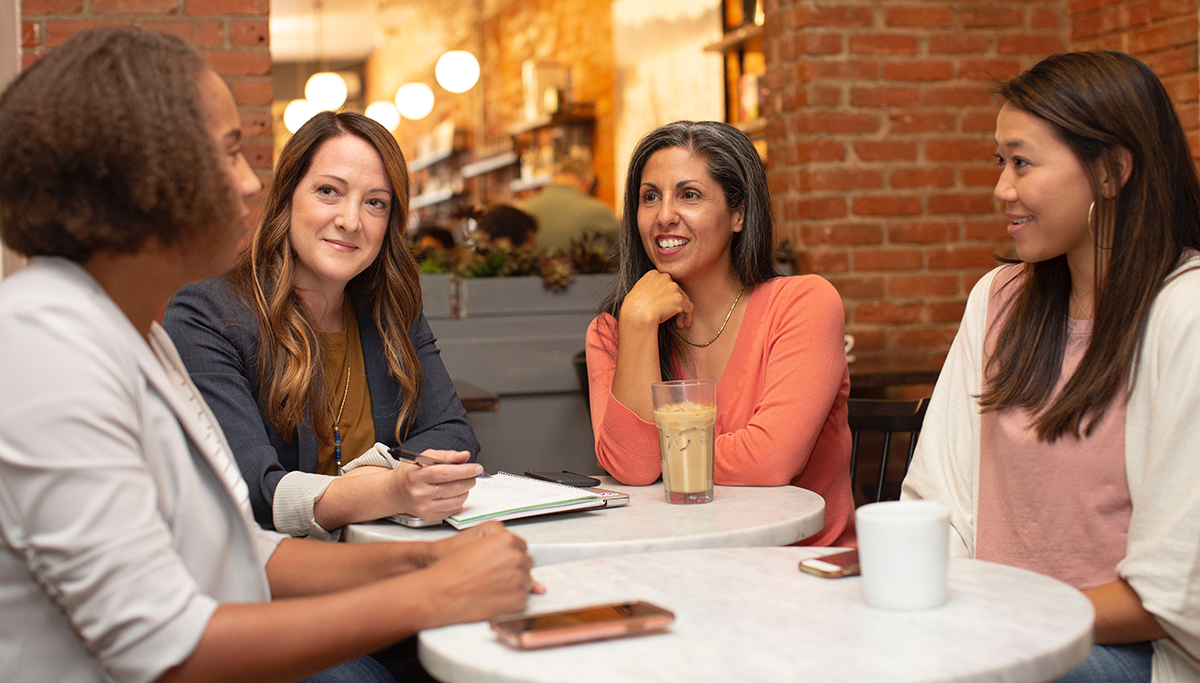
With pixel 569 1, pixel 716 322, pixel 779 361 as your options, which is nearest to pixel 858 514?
pixel 779 361

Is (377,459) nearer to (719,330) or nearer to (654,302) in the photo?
(654,302)

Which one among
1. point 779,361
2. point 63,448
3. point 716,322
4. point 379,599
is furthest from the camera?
point 716,322

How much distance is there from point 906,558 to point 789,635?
14 centimetres

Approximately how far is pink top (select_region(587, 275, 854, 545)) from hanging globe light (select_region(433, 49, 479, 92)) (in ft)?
20.8

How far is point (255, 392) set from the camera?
170cm

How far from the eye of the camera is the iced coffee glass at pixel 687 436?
4.66 feet

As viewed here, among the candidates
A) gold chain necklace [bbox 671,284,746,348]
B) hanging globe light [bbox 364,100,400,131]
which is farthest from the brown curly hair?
hanging globe light [bbox 364,100,400,131]

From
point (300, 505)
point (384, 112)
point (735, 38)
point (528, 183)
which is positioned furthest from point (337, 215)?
point (384, 112)

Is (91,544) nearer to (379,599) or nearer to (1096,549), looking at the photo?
(379,599)

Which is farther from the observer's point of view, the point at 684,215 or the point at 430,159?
the point at 430,159

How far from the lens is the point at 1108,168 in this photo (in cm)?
138

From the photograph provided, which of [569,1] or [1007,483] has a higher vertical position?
[569,1]

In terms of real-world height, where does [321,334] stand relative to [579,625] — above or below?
above

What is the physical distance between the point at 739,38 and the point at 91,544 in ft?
13.6
